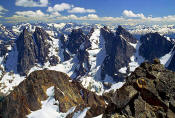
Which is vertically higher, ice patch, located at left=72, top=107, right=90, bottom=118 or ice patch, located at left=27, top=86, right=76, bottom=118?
ice patch, located at left=72, top=107, right=90, bottom=118

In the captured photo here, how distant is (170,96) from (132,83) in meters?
6.94

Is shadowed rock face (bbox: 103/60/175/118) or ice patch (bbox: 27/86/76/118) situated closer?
shadowed rock face (bbox: 103/60/175/118)

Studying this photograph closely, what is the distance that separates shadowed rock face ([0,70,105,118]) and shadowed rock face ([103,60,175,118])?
8005cm

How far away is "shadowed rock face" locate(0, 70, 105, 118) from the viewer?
457 feet

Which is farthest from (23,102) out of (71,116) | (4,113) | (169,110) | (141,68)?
(169,110)

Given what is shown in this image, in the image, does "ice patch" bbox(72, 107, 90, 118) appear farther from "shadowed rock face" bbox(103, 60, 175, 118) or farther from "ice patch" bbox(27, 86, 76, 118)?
"shadowed rock face" bbox(103, 60, 175, 118)

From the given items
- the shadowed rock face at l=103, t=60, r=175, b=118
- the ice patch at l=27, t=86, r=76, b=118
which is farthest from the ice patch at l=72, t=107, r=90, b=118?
the shadowed rock face at l=103, t=60, r=175, b=118

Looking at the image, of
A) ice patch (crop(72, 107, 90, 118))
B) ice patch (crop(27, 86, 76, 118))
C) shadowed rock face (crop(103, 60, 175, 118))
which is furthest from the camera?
ice patch (crop(27, 86, 76, 118))

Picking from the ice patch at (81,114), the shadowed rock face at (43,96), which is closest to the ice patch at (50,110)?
the shadowed rock face at (43,96)

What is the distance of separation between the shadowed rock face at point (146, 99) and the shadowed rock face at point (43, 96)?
263ft

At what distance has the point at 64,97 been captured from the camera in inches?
6319

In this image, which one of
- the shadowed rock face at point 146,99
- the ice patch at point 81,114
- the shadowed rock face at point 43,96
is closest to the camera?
the shadowed rock face at point 146,99

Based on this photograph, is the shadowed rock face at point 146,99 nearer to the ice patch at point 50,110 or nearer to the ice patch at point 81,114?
the ice patch at point 81,114

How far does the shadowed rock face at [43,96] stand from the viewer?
457 ft
